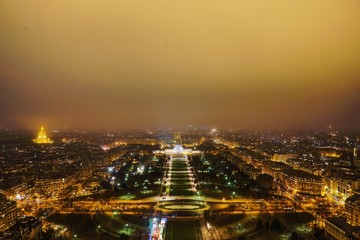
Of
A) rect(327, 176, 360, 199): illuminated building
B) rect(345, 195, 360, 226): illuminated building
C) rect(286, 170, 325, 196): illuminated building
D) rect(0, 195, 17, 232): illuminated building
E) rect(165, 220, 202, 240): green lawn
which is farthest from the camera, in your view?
rect(286, 170, 325, 196): illuminated building

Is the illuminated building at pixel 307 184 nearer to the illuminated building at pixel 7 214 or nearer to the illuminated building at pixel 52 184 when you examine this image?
the illuminated building at pixel 52 184

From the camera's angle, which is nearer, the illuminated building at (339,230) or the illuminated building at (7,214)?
the illuminated building at (339,230)

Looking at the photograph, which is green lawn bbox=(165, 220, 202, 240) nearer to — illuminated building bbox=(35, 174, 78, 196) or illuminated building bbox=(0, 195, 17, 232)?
illuminated building bbox=(0, 195, 17, 232)

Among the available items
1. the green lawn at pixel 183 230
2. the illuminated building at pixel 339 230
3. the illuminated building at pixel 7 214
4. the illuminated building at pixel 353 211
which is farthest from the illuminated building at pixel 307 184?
the illuminated building at pixel 7 214

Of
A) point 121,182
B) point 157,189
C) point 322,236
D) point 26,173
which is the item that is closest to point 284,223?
point 322,236

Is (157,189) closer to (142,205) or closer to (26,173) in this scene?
(142,205)

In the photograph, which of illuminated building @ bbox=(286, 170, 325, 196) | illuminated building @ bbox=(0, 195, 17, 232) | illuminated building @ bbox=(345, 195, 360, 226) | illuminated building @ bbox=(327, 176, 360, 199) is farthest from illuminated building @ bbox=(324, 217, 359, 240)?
illuminated building @ bbox=(0, 195, 17, 232)
